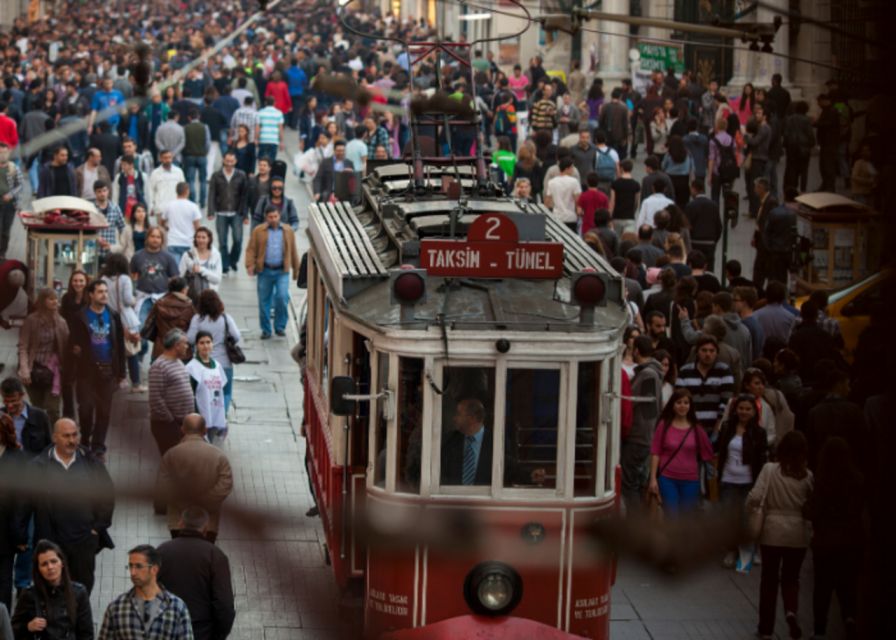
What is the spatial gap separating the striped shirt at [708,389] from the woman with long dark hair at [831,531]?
2.08m

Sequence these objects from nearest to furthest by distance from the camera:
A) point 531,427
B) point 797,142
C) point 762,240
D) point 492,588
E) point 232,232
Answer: point 492,588 < point 531,427 < point 762,240 < point 232,232 < point 797,142

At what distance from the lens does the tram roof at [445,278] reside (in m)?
8.00

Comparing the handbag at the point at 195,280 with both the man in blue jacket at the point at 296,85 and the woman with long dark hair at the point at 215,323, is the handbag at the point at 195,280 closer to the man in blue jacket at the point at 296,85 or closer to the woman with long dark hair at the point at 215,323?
the woman with long dark hair at the point at 215,323

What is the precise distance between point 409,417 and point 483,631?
14.5ft

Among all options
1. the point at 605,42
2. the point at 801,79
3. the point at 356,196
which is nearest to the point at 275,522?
the point at 356,196

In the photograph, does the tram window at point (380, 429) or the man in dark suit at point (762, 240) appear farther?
the man in dark suit at point (762, 240)

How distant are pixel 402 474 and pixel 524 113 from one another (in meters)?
27.1

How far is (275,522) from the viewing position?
62.1 inches

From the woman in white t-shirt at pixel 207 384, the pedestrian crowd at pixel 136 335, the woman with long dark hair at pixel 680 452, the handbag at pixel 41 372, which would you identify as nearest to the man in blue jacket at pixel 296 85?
the pedestrian crowd at pixel 136 335

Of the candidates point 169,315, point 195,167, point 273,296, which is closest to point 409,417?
point 169,315

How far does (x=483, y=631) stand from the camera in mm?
3607

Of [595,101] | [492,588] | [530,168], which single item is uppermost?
[595,101]

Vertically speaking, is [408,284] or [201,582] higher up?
[408,284]

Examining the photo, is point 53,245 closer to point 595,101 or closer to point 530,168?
point 530,168
